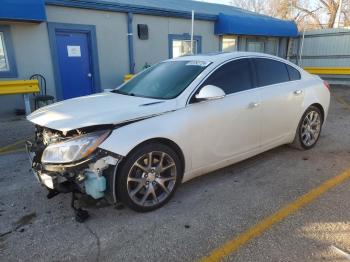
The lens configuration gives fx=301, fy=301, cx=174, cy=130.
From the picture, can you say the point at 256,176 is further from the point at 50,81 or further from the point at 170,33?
the point at 170,33

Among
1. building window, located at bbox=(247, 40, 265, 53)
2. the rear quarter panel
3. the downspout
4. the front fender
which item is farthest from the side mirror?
building window, located at bbox=(247, 40, 265, 53)

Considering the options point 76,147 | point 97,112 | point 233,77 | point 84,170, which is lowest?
point 84,170

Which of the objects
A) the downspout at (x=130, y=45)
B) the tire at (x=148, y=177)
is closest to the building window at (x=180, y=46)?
the downspout at (x=130, y=45)

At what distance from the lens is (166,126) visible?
3207 mm

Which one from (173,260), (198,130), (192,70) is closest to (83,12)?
(192,70)

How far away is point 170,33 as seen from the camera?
36.8ft

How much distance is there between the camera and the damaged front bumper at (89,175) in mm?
2855

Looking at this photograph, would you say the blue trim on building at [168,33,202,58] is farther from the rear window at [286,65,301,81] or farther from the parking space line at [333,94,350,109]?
the rear window at [286,65,301,81]

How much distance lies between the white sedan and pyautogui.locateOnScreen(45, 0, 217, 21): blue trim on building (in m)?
5.60

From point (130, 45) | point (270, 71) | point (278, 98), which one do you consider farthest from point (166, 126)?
point (130, 45)

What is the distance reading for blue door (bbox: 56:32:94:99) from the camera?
908 centimetres

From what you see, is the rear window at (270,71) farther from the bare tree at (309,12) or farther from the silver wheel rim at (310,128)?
the bare tree at (309,12)

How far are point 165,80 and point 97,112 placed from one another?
1139 mm

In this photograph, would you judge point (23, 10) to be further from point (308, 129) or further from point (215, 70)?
point (308, 129)
